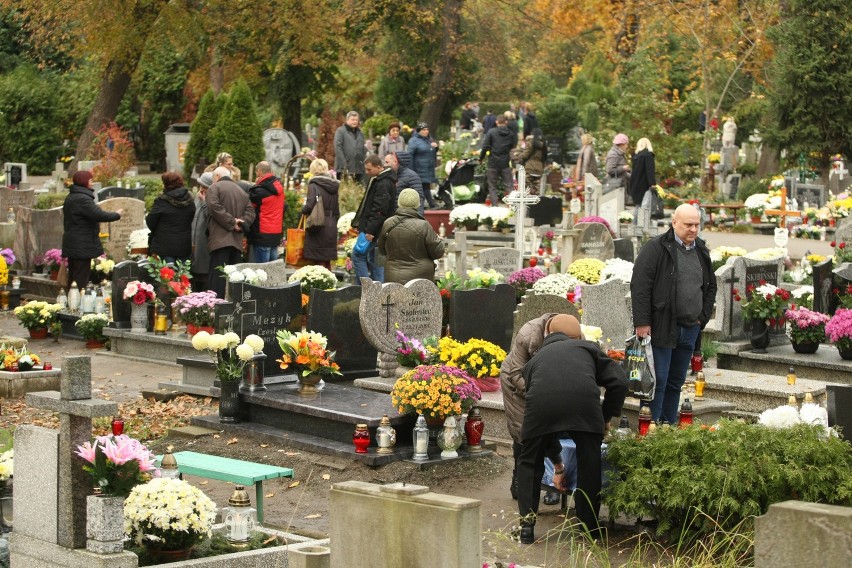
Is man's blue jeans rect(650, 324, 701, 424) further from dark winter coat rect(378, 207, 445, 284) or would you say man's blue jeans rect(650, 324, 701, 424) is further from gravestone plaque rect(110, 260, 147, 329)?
gravestone plaque rect(110, 260, 147, 329)

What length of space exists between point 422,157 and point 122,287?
36.6ft

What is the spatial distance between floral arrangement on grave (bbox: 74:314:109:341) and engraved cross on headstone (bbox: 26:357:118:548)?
30.6 ft

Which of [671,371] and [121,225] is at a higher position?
[121,225]

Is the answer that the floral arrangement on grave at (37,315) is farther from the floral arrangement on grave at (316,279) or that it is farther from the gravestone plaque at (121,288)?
the floral arrangement on grave at (316,279)

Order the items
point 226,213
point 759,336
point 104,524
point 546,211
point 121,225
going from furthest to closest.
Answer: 1. point 546,211
2. point 121,225
3. point 226,213
4. point 759,336
5. point 104,524

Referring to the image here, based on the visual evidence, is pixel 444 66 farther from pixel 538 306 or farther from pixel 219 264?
pixel 538 306

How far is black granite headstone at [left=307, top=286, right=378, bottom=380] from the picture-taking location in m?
13.6

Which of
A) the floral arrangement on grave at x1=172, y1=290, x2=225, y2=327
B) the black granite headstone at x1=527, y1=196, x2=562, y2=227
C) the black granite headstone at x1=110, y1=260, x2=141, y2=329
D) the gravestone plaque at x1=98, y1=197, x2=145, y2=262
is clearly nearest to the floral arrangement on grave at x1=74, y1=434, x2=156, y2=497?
the floral arrangement on grave at x1=172, y1=290, x2=225, y2=327

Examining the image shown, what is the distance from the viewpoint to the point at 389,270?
1515 centimetres

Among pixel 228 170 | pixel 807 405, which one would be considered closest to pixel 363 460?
pixel 807 405

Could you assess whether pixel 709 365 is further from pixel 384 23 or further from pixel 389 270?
pixel 384 23

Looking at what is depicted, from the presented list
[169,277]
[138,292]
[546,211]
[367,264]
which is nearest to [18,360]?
[138,292]

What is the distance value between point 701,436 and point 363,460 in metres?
2.96

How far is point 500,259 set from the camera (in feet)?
60.1
